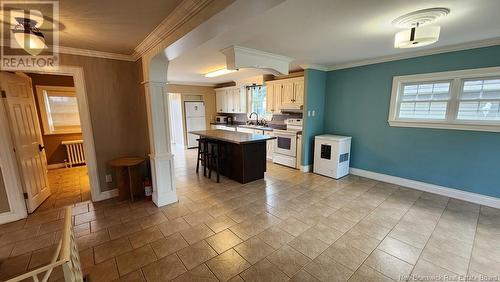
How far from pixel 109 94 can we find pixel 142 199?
1.80 meters

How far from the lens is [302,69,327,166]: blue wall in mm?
4531

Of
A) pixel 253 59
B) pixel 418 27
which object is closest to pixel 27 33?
pixel 253 59

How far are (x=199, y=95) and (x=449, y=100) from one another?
267 inches

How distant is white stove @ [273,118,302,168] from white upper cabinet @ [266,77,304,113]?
42 cm

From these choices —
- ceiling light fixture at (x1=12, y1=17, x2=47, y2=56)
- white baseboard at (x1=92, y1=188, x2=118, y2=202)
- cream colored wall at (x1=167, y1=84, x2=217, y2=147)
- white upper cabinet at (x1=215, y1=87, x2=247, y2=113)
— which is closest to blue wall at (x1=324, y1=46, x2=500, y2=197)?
white upper cabinet at (x1=215, y1=87, x2=247, y2=113)

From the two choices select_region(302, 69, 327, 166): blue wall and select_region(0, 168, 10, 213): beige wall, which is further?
select_region(302, 69, 327, 166): blue wall

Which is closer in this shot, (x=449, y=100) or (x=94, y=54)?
(x=94, y=54)

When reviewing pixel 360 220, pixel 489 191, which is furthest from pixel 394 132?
pixel 360 220

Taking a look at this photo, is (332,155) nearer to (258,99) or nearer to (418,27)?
(418,27)

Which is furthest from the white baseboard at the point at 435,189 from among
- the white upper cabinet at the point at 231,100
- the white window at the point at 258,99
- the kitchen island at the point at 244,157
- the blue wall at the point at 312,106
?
the white upper cabinet at the point at 231,100

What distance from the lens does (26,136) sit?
3078 mm

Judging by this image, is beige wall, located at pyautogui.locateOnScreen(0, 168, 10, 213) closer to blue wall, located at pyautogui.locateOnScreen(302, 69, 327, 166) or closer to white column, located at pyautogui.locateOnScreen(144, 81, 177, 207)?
white column, located at pyautogui.locateOnScreen(144, 81, 177, 207)

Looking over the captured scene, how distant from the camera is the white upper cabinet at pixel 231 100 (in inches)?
271

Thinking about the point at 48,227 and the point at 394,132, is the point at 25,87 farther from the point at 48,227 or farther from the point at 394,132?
the point at 394,132
